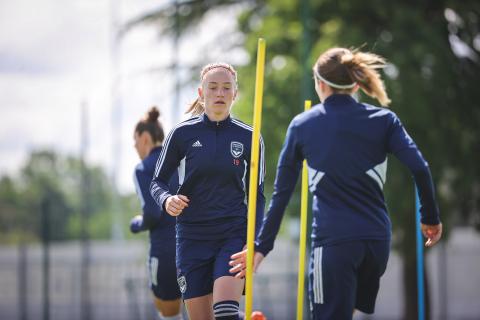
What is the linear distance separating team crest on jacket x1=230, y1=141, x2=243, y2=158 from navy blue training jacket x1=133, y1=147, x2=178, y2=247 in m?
1.31

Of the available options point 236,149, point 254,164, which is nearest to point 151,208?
point 236,149

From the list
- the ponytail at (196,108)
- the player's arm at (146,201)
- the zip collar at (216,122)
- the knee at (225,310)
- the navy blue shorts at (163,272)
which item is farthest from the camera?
the navy blue shorts at (163,272)

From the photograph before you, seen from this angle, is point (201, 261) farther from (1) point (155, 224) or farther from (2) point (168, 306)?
(2) point (168, 306)

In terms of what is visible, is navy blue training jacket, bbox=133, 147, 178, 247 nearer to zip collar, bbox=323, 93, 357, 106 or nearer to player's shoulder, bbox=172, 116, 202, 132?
player's shoulder, bbox=172, 116, 202, 132

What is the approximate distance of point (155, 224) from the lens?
6.81m

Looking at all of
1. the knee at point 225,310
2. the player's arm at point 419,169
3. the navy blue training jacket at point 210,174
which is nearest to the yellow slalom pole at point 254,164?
the knee at point 225,310

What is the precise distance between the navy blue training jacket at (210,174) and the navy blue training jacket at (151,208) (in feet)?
3.82

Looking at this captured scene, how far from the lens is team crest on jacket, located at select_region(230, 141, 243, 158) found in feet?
17.2

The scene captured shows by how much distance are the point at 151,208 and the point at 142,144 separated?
73 cm

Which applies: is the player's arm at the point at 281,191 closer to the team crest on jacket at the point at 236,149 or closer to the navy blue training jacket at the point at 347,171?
the navy blue training jacket at the point at 347,171

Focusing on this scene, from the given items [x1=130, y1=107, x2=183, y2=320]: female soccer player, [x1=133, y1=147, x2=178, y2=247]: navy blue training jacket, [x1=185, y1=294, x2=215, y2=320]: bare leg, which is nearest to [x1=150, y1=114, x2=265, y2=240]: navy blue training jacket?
[x1=185, y1=294, x2=215, y2=320]: bare leg

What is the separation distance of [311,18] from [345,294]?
1508 centimetres

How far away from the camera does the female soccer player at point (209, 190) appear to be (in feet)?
17.1

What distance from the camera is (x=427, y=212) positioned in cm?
432
